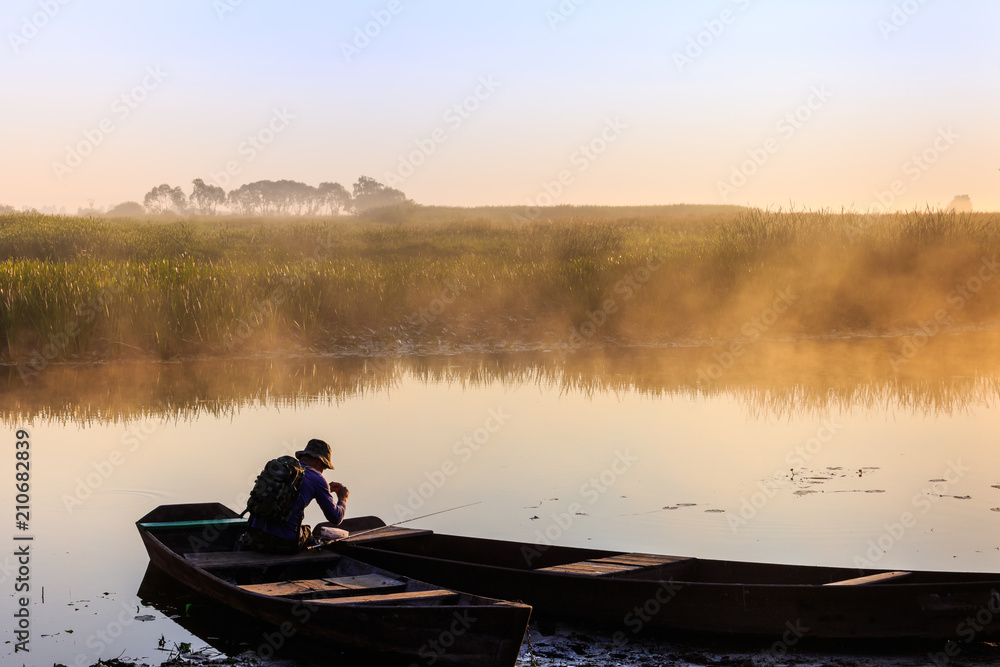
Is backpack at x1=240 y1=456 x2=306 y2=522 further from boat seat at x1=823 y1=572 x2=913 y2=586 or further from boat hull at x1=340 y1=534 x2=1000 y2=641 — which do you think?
boat seat at x1=823 y1=572 x2=913 y2=586

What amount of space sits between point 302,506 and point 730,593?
329cm

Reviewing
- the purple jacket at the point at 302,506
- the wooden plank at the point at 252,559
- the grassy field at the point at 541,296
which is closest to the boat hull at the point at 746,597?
the wooden plank at the point at 252,559

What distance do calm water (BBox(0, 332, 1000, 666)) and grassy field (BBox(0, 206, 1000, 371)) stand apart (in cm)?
119

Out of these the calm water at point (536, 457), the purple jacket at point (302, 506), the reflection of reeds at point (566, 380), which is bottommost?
the calm water at point (536, 457)

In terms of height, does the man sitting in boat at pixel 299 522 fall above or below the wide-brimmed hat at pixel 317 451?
below

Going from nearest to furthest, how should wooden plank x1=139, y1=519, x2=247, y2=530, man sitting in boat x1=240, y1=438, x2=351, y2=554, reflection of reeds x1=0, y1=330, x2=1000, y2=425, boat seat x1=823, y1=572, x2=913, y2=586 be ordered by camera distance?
boat seat x1=823, y1=572, x2=913, y2=586 < man sitting in boat x1=240, y1=438, x2=351, y2=554 < wooden plank x1=139, y1=519, x2=247, y2=530 < reflection of reeds x1=0, y1=330, x2=1000, y2=425

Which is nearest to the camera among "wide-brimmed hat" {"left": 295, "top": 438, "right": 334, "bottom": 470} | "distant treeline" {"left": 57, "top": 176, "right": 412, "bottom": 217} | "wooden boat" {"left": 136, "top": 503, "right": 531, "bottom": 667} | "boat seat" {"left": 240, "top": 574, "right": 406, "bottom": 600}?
"wooden boat" {"left": 136, "top": 503, "right": 531, "bottom": 667}

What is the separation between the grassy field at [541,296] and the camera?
20.6m

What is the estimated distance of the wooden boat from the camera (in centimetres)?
625

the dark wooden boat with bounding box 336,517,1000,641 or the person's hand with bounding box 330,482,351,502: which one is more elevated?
the person's hand with bounding box 330,482,351,502

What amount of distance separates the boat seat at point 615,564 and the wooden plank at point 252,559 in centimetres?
167

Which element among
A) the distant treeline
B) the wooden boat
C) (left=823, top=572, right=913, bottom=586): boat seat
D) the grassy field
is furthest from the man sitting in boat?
the distant treeline

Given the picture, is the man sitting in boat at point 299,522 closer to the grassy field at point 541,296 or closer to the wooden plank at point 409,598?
the wooden plank at point 409,598

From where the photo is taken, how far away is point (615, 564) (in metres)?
7.60
